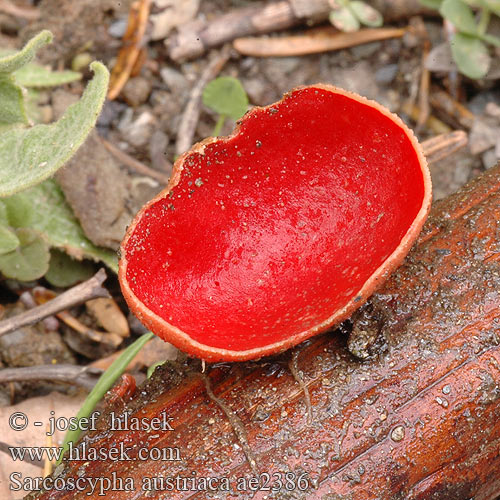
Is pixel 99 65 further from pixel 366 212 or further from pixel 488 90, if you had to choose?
pixel 488 90

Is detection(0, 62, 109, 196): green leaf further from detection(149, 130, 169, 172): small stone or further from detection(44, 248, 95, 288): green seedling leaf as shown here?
detection(149, 130, 169, 172): small stone

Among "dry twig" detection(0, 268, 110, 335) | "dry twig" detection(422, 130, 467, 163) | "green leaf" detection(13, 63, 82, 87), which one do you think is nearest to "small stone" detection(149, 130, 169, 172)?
"green leaf" detection(13, 63, 82, 87)

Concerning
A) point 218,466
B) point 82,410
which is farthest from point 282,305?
point 82,410

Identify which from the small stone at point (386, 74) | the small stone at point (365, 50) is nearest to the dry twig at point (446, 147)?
the small stone at point (386, 74)

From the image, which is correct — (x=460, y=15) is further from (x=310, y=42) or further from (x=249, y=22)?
(x=249, y=22)

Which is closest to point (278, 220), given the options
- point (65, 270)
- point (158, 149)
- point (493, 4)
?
point (65, 270)

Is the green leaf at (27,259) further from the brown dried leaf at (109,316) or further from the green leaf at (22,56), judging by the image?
A: the green leaf at (22,56)
